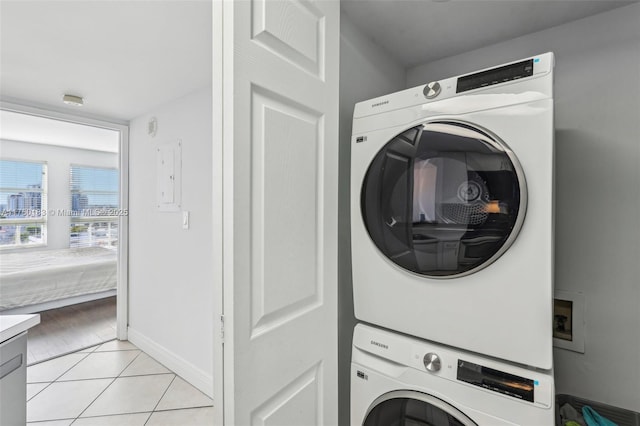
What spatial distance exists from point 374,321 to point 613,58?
1547 millimetres

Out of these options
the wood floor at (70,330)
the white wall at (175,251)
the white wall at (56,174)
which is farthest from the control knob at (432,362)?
the white wall at (56,174)

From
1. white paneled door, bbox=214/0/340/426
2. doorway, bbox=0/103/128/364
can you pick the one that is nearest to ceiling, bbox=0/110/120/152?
doorway, bbox=0/103/128/364

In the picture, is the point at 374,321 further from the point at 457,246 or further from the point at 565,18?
the point at 565,18

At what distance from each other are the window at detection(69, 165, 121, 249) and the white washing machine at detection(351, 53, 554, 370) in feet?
17.4

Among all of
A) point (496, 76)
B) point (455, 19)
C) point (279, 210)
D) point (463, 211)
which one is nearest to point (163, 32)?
point (279, 210)

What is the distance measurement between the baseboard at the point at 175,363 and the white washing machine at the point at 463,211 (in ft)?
5.42

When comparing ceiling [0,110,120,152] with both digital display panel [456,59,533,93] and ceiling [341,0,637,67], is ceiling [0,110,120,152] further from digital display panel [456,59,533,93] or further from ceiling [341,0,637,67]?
digital display panel [456,59,533,93]

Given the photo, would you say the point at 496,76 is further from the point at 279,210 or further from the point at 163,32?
the point at 163,32

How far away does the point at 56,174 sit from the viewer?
4941 millimetres

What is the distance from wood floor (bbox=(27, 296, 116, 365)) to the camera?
2.87 metres

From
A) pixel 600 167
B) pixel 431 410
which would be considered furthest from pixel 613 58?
pixel 431 410

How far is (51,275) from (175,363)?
2.46 m

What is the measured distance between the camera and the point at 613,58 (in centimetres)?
131

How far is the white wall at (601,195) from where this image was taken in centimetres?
127
